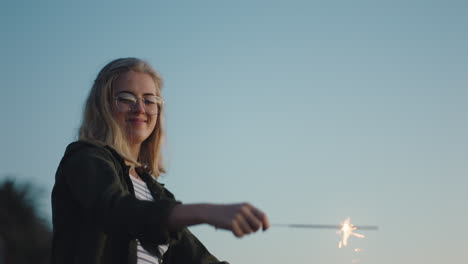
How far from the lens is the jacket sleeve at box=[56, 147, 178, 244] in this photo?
311 centimetres

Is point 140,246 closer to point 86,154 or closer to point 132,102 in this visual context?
point 86,154

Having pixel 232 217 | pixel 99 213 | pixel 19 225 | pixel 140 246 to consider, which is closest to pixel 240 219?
pixel 232 217

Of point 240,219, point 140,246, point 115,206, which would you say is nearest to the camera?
point 240,219

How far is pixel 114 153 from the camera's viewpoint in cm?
430

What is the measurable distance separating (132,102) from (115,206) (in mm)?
1757

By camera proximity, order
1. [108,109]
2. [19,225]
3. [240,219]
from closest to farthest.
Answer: [240,219], [108,109], [19,225]

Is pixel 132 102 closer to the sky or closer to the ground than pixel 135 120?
closer to the sky

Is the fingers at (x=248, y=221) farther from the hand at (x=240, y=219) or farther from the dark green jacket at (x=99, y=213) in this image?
the dark green jacket at (x=99, y=213)

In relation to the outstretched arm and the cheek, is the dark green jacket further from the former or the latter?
the cheek


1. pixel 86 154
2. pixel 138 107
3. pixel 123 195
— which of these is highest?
pixel 138 107

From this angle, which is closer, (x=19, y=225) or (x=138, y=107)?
(x=138, y=107)

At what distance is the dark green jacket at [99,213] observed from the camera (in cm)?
313

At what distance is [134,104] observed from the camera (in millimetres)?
4789

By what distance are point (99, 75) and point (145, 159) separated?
39.0 inches
